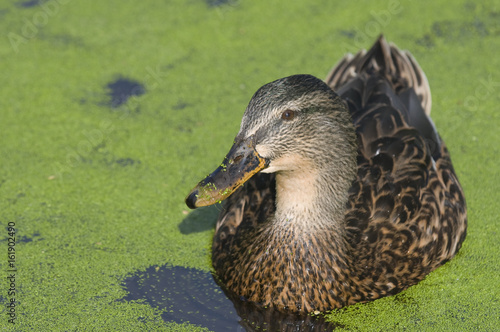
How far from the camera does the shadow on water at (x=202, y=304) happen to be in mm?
4871

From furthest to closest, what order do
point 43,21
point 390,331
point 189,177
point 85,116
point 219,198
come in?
point 43,21 < point 85,116 < point 189,177 < point 390,331 < point 219,198

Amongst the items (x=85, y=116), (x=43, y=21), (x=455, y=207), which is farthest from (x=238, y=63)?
(x=455, y=207)

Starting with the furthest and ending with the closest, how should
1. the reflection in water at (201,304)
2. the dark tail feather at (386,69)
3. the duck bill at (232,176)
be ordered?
the dark tail feather at (386,69) < the reflection in water at (201,304) < the duck bill at (232,176)

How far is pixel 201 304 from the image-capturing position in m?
5.08

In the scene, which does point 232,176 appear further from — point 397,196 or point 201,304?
point 397,196

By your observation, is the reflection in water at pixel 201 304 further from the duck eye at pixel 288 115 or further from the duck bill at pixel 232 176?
the duck eye at pixel 288 115

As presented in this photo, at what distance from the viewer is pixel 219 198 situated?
4449 millimetres

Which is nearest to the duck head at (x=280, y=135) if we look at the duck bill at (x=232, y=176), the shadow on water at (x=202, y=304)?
the duck bill at (x=232, y=176)

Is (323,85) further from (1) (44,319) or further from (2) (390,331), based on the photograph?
(1) (44,319)

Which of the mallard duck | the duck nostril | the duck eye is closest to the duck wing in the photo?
the mallard duck

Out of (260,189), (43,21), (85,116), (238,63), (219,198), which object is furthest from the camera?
(43,21)

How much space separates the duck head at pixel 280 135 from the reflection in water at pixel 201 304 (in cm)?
88

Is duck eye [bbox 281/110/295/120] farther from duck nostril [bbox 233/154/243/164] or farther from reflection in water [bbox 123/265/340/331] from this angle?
reflection in water [bbox 123/265/340/331]

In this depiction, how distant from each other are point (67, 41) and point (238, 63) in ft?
5.85
